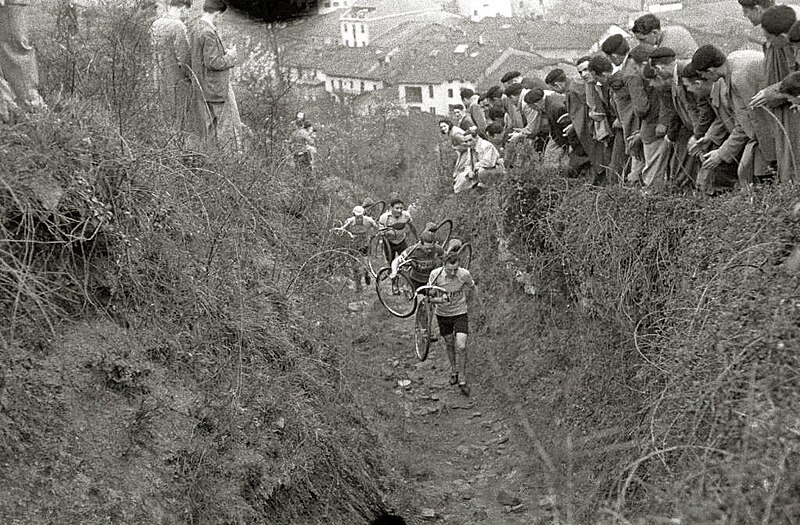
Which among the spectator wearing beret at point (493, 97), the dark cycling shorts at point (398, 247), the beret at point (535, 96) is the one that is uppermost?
the beret at point (535, 96)

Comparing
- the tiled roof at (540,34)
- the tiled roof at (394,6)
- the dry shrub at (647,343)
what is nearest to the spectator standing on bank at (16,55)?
the dry shrub at (647,343)

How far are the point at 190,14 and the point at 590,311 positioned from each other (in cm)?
622

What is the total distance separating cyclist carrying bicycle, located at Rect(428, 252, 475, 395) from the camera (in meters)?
10.4

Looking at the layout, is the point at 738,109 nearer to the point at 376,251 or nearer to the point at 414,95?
the point at 376,251

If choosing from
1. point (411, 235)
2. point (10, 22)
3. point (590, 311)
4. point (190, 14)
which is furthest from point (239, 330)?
point (411, 235)

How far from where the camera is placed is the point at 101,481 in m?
5.24

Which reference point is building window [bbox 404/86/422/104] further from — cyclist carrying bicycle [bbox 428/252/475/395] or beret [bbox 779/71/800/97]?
beret [bbox 779/71/800/97]

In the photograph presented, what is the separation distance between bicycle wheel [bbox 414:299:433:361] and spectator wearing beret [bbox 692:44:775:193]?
476 cm

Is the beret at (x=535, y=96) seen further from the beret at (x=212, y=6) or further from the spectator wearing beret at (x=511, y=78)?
the beret at (x=212, y=6)

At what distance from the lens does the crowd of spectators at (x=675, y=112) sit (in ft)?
21.0

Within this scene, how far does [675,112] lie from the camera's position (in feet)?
25.5

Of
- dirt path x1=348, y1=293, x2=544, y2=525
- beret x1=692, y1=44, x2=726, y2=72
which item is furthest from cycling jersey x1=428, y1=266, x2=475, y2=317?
beret x1=692, y1=44, x2=726, y2=72

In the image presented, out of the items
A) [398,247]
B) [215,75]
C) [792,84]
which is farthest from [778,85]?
[398,247]

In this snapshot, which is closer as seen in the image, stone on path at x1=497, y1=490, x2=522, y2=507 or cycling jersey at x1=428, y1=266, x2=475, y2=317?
stone on path at x1=497, y1=490, x2=522, y2=507
